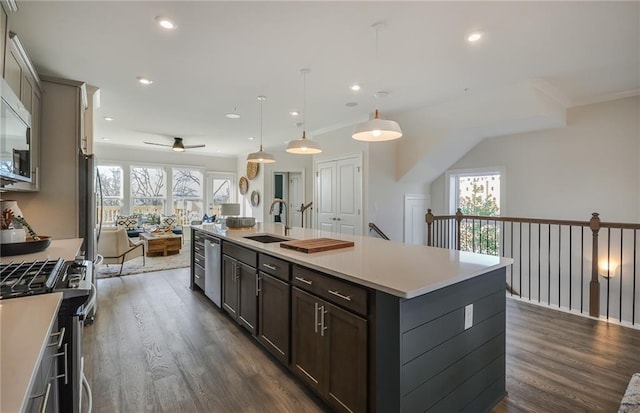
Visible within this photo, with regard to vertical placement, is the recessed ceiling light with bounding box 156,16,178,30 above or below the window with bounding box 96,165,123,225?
above

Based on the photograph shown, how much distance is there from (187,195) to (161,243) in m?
2.57

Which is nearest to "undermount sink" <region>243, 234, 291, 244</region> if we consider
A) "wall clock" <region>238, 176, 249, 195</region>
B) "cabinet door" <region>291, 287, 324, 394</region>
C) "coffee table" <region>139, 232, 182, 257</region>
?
"cabinet door" <region>291, 287, 324, 394</region>

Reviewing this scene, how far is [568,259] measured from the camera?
4707 mm

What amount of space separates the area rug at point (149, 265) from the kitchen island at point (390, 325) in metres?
4.05

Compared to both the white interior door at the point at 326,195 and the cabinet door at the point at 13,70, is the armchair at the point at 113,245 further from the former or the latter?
the white interior door at the point at 326,195

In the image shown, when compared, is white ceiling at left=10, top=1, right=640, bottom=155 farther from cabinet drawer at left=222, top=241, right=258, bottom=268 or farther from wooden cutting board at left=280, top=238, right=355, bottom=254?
cabinet drawer at left=222, top=241, right=258, bottom=268

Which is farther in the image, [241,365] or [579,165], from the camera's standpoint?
[579,165]

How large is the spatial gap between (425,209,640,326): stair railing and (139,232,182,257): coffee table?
548cm

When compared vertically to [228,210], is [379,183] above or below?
above

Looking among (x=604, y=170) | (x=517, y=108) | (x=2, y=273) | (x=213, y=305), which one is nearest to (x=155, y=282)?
(x=213, y=305)

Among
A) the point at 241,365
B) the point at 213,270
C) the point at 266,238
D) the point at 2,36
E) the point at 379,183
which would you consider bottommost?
the point at 241,365

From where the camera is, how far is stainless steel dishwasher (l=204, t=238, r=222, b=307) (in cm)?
342

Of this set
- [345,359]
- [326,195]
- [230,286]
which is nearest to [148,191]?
[326,195]

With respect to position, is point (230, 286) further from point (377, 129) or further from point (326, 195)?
point (326, 195)
